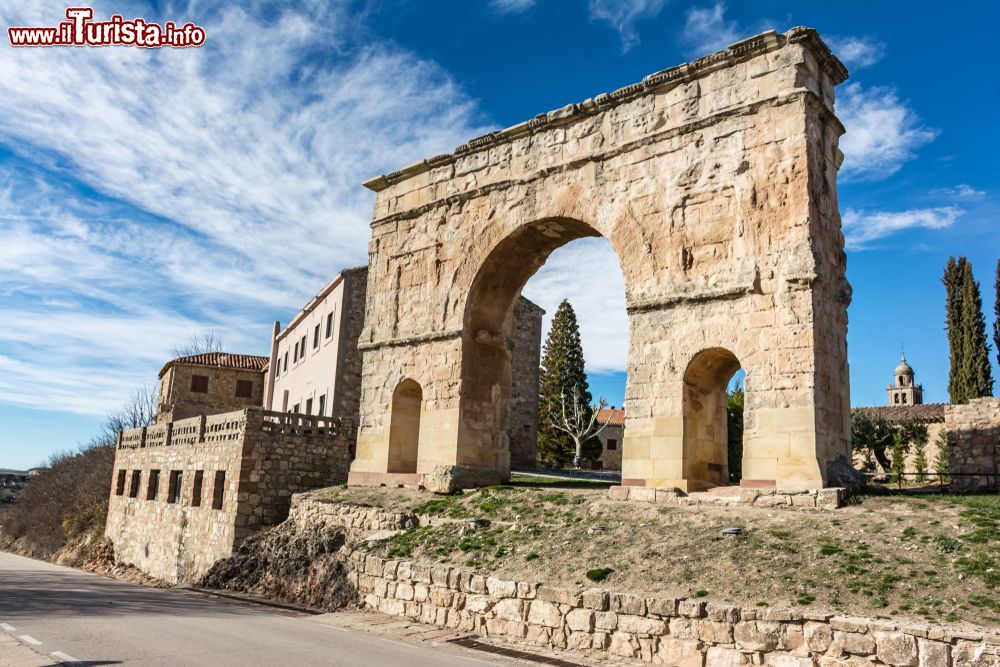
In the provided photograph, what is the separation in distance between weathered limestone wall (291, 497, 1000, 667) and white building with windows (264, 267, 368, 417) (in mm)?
12246

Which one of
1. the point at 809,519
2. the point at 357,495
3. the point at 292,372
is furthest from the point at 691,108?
the point at 292,372

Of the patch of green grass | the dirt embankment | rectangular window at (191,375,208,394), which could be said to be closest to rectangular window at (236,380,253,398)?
rectangular window at (191,375,208,394)

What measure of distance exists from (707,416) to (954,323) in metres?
22.9

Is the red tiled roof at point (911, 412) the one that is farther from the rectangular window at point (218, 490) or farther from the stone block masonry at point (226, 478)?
the rectangular window at point (218, 490)

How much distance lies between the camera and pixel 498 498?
12.3 meters

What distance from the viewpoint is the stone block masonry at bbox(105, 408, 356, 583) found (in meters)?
15.9

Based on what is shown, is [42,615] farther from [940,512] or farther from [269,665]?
[940,512]

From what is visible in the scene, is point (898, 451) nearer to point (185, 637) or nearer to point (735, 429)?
point (735, 429)

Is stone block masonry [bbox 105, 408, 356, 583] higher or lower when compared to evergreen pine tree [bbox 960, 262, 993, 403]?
lower

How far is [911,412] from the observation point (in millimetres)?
35188

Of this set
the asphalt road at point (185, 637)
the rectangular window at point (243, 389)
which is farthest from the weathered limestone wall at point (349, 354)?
the rectangular window at point (243, 389)

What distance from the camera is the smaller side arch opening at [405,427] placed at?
51.0ft

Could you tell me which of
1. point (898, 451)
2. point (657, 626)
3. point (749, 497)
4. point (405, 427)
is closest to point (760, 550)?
point (657, 626)

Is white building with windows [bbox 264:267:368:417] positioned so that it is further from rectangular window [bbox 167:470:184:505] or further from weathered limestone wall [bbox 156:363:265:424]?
weathered limestone wall [bbox 156:363:265:424]
